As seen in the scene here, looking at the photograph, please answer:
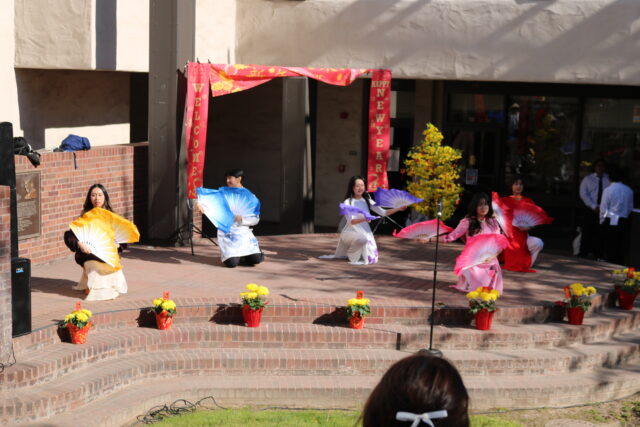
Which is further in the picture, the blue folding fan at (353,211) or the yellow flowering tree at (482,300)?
the blue folding fan at (353,211)

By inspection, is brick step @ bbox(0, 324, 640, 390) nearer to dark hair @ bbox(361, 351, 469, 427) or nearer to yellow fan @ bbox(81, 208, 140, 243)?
yellow fan @ bbox(81, 208, 140, 243)

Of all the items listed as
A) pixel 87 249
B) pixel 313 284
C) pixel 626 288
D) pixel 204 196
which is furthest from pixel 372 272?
pixel 87 249

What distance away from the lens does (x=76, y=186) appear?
45.0 feet

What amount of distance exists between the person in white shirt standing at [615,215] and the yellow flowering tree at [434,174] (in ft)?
8.20

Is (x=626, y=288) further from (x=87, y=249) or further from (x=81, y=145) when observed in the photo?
(x=81, y=145)

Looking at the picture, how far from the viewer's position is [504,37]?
16.2 m

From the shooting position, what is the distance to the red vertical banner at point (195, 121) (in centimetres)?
1474

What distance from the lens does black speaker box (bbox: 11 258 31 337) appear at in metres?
9.09

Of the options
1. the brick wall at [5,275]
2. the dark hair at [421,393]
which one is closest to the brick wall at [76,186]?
the brick wall at [5,275]

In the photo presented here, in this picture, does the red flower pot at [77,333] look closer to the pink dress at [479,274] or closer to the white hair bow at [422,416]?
the pink dress at [479,274]

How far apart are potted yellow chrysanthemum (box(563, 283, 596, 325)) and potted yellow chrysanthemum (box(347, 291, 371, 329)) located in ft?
8.58

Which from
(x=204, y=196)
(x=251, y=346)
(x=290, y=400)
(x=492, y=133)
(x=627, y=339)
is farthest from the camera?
(x=492, y=133)

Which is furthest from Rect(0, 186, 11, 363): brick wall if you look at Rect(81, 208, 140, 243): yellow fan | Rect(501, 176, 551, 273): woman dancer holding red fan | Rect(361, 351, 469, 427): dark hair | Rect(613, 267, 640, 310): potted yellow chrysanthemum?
Rect(613, 267, 640, 310): potted yellow chrysanthemum

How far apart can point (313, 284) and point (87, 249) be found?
3100 mm
